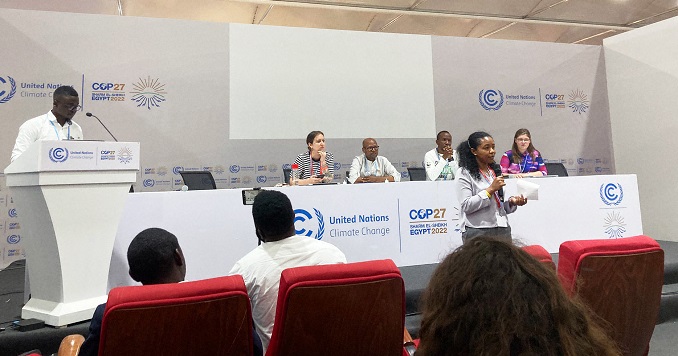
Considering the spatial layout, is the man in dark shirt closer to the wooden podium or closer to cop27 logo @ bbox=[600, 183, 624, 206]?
the wooden podium

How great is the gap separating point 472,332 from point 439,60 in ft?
21.1

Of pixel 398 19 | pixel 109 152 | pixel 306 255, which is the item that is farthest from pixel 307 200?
pixel 398 19

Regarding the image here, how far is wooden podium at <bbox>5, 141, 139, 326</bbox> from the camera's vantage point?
2219mm

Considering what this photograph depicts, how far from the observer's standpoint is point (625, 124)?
273 inches

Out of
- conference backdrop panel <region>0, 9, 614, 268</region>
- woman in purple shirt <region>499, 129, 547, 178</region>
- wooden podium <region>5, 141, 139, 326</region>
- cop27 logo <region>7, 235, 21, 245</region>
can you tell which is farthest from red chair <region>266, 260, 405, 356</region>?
cop27 logo <region>7, 235, 21, 245</region>

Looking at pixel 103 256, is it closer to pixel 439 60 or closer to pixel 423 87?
pixel 423 87

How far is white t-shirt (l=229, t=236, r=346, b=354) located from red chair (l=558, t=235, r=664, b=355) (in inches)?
33.4

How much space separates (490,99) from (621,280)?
5.68 metres

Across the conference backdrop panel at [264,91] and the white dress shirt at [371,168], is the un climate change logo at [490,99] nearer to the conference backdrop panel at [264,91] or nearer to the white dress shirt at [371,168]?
the conference backdrop panel at [264,91]

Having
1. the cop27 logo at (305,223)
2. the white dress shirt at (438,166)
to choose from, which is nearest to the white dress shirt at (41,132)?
the cop27 logo at (305,223)

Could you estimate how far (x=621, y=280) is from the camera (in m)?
1.52

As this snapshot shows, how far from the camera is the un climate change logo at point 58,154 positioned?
2.21 metres

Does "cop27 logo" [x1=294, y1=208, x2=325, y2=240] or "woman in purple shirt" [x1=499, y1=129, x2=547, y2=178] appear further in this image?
"woman in purple shirt" [x1=499, y1=129, x2=547, y2=178]

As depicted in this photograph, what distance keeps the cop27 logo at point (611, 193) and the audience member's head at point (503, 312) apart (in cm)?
428
